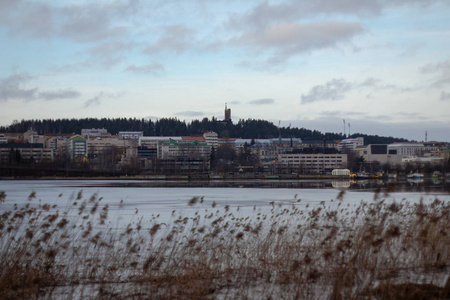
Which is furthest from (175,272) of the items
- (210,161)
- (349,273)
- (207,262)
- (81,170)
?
(210,161)

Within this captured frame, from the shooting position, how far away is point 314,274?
938 centimetres

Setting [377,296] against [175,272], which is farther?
Result: [175,272]

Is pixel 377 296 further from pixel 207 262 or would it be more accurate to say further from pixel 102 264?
pixel 102 264

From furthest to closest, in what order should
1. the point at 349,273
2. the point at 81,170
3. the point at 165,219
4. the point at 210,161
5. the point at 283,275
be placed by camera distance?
the point at 210,161 < the point at 81,170 < the point at 165,219 < the point at 283,275 < the point at 349,273

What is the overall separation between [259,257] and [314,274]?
4292 millimetres

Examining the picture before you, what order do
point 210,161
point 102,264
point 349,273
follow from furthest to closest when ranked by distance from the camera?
point 210,161 → point 102,264 → point 349,273

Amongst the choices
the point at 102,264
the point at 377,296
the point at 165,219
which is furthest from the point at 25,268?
the point at 165,219

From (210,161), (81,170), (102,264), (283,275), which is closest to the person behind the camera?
(283,275)

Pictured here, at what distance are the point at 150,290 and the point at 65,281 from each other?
7.81 ft

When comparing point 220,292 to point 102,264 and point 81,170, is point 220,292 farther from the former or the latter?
point 81,170

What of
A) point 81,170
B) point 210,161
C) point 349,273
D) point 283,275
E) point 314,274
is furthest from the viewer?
point 210,161

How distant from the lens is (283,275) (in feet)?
38.6

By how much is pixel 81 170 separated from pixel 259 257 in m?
132

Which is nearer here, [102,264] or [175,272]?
[175,272]
